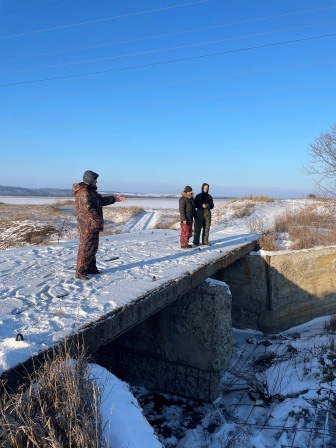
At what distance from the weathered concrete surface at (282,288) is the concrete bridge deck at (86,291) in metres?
1.27

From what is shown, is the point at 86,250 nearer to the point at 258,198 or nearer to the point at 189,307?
the point at 189,307

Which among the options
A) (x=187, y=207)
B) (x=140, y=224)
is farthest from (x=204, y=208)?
(x=140, y=224)

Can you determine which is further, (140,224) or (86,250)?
(140,224)

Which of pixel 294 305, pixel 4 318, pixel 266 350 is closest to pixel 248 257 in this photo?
pixel 294 305

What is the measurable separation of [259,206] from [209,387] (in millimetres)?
14663

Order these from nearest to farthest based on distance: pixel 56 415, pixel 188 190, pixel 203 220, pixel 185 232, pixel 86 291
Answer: pixel 56 415
pixel 86 291
pixel 188 190
pixel 185 232
pixel 203 220

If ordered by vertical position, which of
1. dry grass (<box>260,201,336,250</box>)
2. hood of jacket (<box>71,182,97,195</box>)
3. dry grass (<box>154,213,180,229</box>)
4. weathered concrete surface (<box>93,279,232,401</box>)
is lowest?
weathered concrete surface (<box>93,279,232,401</box>)

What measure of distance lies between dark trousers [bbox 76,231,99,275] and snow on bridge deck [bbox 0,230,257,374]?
243 mm

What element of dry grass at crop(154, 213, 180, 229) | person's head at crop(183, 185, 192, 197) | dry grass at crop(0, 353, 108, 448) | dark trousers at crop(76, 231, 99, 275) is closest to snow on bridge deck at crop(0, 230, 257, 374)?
dark trousers at crop(76, 231, 99, 275)

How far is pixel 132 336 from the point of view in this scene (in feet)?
25.6

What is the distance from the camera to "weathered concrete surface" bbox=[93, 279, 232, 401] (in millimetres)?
7070

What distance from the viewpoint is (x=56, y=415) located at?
7.82 ft

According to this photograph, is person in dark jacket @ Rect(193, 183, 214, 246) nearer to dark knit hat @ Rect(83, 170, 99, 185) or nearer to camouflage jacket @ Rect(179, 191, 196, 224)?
camouflage jacket @ Rect(179, 191, 196, 224)

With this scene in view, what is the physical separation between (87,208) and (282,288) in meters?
6.56
